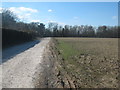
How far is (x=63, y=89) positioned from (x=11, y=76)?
2.93 m

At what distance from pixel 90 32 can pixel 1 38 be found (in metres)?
94.5

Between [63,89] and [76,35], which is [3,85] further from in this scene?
[76,35]

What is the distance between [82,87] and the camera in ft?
21.4

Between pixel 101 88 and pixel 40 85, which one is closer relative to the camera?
pixel 101 88

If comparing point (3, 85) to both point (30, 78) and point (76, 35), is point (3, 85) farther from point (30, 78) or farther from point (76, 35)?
point (76, 35)

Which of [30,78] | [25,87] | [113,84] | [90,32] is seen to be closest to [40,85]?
[25,87]

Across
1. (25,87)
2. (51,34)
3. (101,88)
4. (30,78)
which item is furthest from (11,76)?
(51,34)

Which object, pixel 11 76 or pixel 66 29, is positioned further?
pixel 66 29

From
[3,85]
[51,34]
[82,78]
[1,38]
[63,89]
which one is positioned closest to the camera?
[63,89]

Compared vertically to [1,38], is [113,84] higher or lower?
lower

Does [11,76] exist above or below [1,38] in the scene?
below

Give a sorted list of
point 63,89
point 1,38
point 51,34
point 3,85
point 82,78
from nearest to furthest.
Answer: point 63,89 → point 3,85 → point 82,78 → point 1,38 → point 51,34

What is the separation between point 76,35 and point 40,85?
348 feet

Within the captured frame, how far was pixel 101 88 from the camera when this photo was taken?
6.46 m
